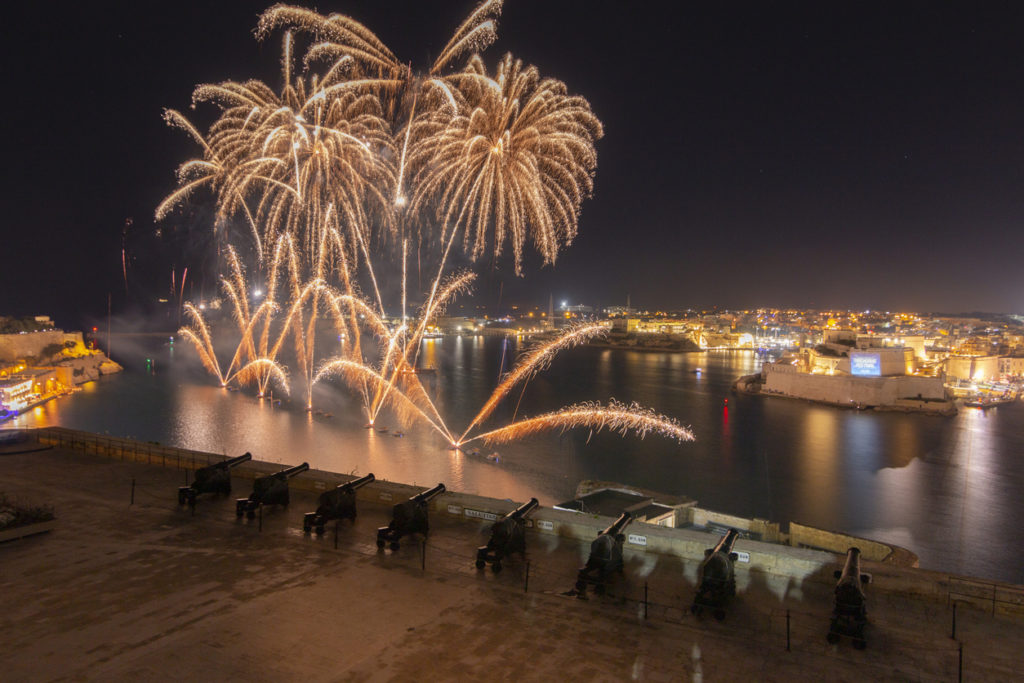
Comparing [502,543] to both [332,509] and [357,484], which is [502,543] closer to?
[332,509]

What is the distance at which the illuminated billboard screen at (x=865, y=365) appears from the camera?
33656mm

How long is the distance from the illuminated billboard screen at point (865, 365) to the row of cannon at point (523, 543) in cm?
3465

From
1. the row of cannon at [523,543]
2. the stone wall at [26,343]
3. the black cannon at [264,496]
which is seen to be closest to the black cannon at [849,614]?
the row of cannon at [523,543]

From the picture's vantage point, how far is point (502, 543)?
4387mm

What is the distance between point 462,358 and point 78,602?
48203 millimetres

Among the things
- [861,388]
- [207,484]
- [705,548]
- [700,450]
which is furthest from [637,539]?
[861,388]

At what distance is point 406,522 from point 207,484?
98.0 inches

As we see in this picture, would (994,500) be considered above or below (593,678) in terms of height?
below

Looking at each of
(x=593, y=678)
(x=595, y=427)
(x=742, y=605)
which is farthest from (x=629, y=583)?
(x=595, y=427)

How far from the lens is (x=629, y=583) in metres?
4.14

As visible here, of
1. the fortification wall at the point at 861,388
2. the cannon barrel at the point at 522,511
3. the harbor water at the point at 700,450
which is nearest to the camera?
the cannon barrel at the point at 522,511

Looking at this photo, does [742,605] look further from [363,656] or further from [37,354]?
[37,354]

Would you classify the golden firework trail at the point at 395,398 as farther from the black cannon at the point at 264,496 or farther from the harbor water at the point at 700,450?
the black cannon at the point at 264,496

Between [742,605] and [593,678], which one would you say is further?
[742,605]
